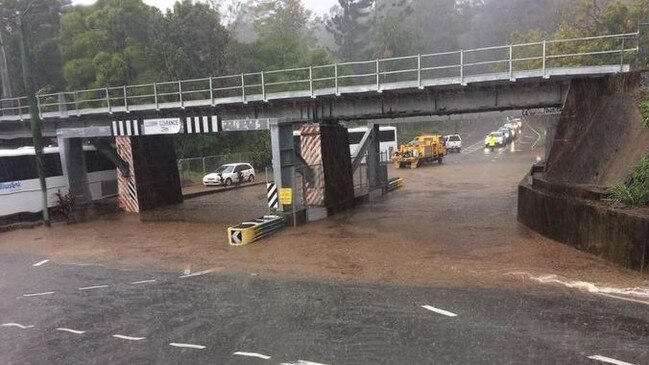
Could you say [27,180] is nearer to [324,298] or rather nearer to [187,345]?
[324,298]

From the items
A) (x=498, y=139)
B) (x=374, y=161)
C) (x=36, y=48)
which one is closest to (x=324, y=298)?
(x=374, y=161)

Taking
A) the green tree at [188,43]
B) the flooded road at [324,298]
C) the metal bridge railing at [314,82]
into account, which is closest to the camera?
the flooded road at [324,298]

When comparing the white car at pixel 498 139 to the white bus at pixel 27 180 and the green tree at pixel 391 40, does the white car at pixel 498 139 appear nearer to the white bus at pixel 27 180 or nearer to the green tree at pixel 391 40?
the green tree at pixel 391 40

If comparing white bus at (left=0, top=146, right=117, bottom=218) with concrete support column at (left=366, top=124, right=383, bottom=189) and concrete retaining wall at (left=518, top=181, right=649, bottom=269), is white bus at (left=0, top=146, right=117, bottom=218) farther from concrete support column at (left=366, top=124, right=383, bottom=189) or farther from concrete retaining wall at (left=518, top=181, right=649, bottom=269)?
concrete retaining wall at (left=518, top=181, right=649, bottom=269)

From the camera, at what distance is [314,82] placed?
53.7m

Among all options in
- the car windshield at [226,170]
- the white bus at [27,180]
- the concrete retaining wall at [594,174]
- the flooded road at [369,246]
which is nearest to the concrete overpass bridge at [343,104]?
the white bus at [27,180]

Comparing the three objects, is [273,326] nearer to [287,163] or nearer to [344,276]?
[344,276]

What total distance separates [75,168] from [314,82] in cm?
3237

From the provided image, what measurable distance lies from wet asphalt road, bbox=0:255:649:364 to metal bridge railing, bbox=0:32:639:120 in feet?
33.7

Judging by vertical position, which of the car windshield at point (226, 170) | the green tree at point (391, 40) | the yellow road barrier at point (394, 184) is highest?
the green tree at point (391, 40)

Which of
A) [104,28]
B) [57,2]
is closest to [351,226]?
[104,28]

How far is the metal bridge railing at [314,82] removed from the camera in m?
20.2

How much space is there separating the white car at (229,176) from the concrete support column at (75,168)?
11.3 m

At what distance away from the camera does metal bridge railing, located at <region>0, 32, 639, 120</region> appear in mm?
20156
